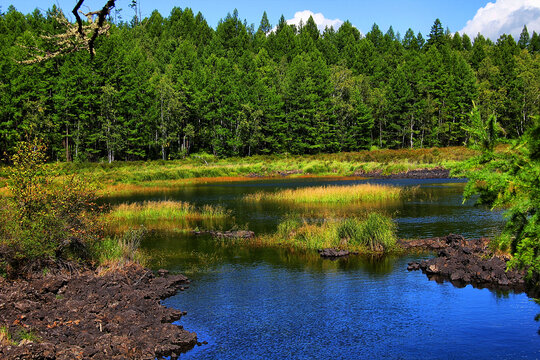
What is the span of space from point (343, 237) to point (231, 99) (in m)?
76.3

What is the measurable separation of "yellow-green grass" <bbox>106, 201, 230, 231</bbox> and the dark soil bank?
1697 cm

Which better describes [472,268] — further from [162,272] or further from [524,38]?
[524,38]

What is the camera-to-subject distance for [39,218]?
19234 millimetres

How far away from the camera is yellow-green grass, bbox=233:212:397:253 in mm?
26812

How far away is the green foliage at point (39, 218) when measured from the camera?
1822cm

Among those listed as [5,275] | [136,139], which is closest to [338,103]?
[136,139]

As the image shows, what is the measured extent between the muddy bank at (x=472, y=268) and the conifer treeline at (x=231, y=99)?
65923mm

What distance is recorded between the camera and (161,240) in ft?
102

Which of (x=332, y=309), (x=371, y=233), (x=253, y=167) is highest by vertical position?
(x=253, y=167)

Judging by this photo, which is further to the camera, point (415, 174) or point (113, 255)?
point (415, 174)

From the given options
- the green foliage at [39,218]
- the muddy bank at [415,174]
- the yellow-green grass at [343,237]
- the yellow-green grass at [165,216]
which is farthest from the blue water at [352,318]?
the muddy bank at [415,174]

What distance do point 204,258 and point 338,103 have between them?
87409 mm

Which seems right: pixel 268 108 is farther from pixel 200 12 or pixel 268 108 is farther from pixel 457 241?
pixel 200 12

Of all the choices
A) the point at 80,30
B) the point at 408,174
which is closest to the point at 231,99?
the point at 408,174
